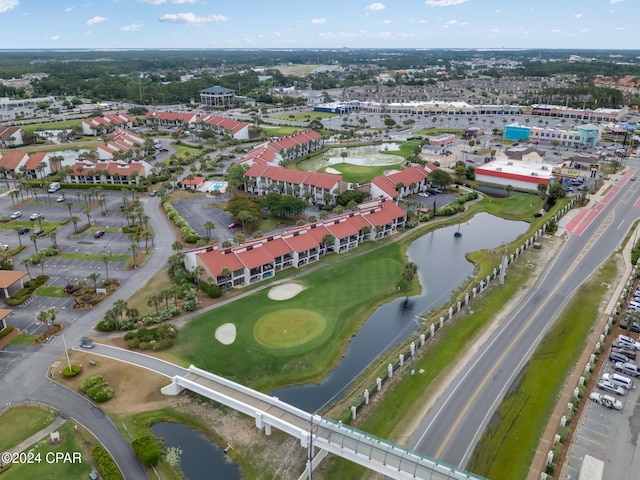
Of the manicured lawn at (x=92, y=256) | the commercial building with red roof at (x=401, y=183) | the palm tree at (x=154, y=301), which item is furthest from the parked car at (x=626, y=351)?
the manicured lawn at (x=92, y=256)

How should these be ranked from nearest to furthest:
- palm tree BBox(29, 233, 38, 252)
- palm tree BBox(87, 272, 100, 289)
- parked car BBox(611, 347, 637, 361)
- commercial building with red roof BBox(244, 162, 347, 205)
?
parked car BBox(611, 347, 637, 361) < palm tree BBox(87, 272, 100, 289) < palm tree BBox(29, 233, 38, 252) < commercial building with red roof BBox(244, 162, 347, 205)

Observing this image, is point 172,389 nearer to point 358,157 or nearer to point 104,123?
point 358,157

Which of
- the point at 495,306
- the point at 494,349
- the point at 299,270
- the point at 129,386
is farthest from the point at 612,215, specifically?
the point at 129,386

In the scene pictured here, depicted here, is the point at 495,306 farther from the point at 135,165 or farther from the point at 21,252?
the point at 135,165

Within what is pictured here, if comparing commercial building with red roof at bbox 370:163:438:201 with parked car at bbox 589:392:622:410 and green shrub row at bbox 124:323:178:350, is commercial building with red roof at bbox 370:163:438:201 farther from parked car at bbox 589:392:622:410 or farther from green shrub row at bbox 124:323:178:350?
parked car at bbox 589:392:622:410

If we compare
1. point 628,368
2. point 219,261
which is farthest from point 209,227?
point 628,368

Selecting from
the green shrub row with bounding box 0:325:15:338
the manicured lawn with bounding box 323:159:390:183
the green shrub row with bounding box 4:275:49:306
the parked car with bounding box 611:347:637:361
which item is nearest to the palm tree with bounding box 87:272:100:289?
the green shrub row with bounding box 4:275:49:306
